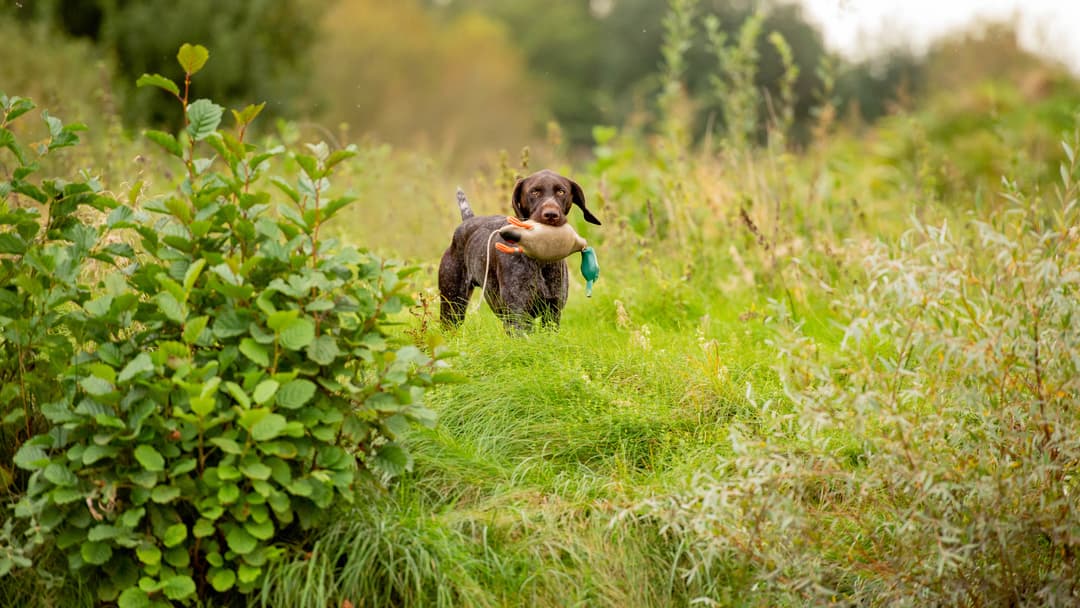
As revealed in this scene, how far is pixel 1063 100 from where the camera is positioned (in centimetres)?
1450

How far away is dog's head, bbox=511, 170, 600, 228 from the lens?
4445 mm

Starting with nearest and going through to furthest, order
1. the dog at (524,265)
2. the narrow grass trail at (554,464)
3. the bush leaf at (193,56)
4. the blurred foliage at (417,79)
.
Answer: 1. the bush leaf at (193,56)
2. the narrow grass trail at (554,464)
3. the dog at (524,265)
4. the blurred foliage at (417,79)

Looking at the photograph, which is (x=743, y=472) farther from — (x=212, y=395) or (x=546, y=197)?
(x=212, y=395)

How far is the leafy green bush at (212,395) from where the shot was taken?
2.95 meters

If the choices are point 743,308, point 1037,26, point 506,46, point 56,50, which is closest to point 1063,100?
point 1037,26

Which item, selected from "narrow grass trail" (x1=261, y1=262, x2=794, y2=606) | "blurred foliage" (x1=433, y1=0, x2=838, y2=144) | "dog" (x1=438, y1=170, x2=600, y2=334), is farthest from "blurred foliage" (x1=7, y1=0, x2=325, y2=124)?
"blurred foliage" (x1=433, y1=0, x2=838, y2=144)

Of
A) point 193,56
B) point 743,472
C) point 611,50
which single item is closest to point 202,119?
point 193,56

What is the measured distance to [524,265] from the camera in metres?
4.62

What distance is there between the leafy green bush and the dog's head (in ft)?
4.35

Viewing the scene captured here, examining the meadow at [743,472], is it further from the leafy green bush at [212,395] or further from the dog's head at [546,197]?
the dog's head at [546,197]

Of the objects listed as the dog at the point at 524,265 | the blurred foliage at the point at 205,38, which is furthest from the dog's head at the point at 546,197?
the blurred foliage at the point at 205,38

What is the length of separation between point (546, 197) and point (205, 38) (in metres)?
11.9

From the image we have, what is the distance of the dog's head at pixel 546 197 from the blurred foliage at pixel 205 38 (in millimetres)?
9819

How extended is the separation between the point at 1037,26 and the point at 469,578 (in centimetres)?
1517
